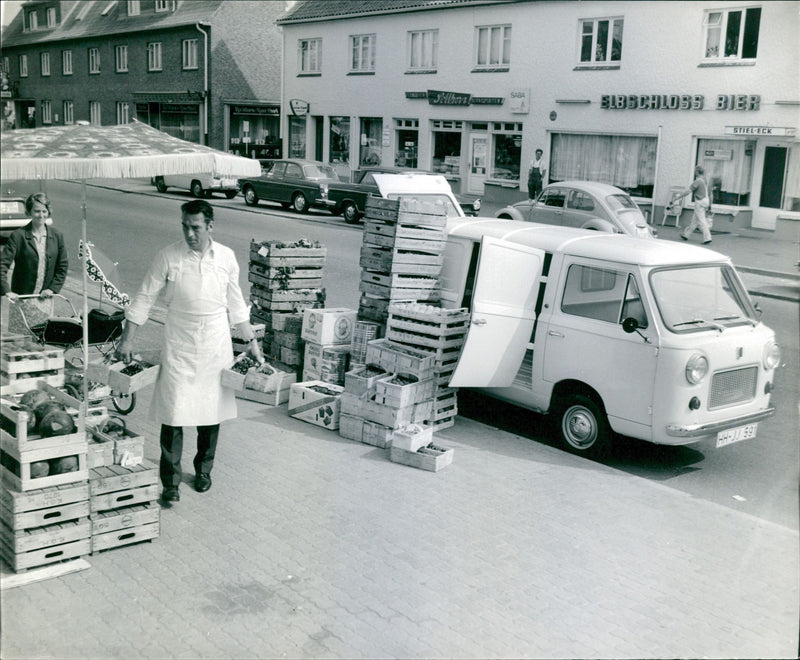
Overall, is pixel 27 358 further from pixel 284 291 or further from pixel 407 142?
pixel 407 142

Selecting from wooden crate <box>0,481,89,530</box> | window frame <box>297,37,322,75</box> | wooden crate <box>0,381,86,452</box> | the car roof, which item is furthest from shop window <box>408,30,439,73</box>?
wooden crate <box>0,481,89,530</box>

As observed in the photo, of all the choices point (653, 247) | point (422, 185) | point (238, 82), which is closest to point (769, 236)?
point (422, 185)

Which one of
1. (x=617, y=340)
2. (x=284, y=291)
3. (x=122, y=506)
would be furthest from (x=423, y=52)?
(x=122, y=506)

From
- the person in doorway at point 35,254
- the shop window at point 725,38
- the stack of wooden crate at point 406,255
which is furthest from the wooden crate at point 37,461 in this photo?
the shop window at point 725,38

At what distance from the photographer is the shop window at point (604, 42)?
2367cm

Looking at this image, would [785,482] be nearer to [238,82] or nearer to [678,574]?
[678,574]

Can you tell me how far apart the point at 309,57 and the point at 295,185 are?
540 inches

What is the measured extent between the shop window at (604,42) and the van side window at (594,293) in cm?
1699

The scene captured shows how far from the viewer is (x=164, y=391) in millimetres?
5926

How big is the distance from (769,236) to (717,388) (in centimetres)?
1821

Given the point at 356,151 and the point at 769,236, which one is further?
the point at 356,151

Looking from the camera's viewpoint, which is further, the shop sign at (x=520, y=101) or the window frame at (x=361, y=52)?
the window frame at (x=361, y=52)

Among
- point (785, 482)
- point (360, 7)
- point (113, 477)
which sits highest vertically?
point (360, 7)

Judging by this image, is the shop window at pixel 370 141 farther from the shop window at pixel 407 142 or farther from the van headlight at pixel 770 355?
the van headlight at pixel 770 355
